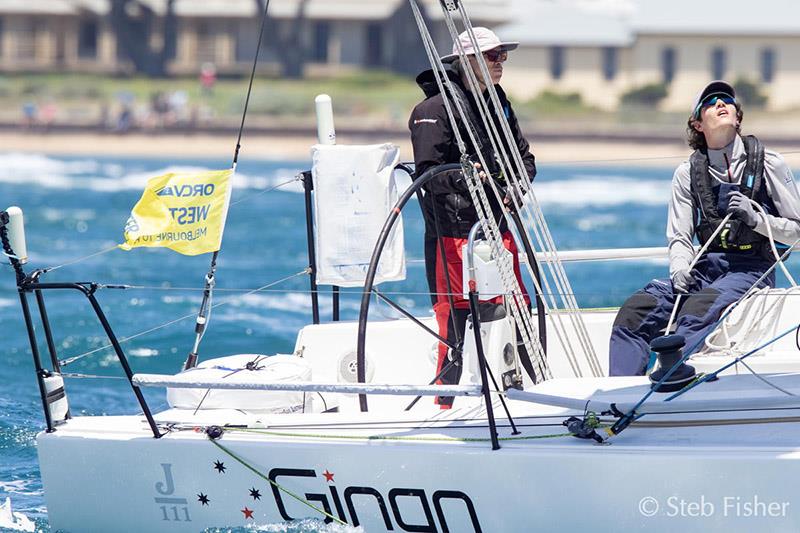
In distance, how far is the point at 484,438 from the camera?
4.06m

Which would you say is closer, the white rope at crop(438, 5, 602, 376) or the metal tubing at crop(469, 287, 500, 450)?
the metal tubing at crop(469, 287, 500, 450)

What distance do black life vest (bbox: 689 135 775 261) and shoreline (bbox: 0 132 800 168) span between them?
3504 cm

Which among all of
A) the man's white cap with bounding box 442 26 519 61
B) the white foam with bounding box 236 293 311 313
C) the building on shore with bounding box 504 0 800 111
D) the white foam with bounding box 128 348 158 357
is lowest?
the white foam with bounding box 128 348 158 357

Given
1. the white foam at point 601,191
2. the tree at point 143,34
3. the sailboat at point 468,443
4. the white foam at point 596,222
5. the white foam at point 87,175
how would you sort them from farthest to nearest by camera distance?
the tree at point 143,34 → the white foam at point 87,175 → the white foam at point 601,191 → the white foam at point 596,222 → the sailboat at point 468,443

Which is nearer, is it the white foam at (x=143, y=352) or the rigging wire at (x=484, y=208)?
the rigging wire at (x=484, y=208)

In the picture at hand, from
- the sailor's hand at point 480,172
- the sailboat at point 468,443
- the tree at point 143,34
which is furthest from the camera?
the tree at point 143,34

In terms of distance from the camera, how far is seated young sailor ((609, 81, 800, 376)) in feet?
15.2

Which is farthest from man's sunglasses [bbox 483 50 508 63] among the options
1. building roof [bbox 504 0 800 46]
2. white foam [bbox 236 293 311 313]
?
building roof [bbox 504 0 800 46]

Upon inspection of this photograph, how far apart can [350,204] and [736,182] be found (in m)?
1.47

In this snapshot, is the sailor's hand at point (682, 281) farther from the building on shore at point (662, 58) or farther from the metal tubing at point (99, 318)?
the building on shore at point (662, 58)

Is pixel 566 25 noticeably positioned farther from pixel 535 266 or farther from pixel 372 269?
pixel 372 269

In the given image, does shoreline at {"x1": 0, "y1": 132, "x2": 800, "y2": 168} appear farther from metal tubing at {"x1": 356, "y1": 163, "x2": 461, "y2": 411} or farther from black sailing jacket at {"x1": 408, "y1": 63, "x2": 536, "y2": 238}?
metal tubing at {"x1": 356, "y1": 163, "x2": 461, "y2": 411}

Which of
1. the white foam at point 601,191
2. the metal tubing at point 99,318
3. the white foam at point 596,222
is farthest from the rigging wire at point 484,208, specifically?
the white foam at point 601,191

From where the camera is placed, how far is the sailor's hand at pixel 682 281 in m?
4.77
